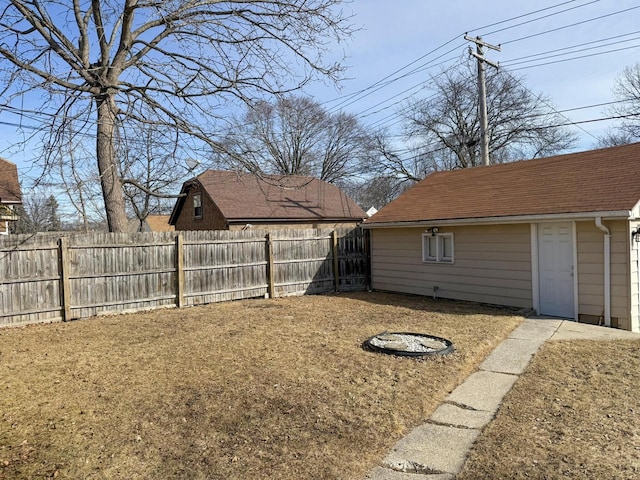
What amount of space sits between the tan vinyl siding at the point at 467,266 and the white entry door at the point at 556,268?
0.28 metres

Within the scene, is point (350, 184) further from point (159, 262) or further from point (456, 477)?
point (456, 477)

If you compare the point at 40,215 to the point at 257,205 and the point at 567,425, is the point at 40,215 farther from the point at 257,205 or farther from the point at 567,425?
the point at 567,425

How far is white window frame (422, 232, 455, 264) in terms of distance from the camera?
11.4 meters

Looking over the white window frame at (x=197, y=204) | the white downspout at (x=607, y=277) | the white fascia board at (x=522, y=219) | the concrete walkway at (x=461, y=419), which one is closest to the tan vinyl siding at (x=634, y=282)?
the white downspout at (x=607, y=277)

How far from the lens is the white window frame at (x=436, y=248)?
37.4 feet

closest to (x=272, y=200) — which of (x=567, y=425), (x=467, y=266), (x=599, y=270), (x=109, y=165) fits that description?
(x=467, y=266)

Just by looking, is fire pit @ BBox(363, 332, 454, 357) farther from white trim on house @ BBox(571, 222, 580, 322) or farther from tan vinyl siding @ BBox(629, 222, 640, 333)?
tan vinyl siding @ BBox(629, 222, 640, 333)

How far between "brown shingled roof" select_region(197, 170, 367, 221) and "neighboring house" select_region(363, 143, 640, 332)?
695cm

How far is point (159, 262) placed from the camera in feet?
34.7

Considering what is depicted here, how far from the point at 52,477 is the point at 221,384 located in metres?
2.09

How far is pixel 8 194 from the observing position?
1541 centimetres

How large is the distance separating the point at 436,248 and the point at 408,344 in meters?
5.59

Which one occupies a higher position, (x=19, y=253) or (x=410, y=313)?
(x=19, y=253)

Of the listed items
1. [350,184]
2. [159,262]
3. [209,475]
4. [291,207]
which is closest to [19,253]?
[159,262]
